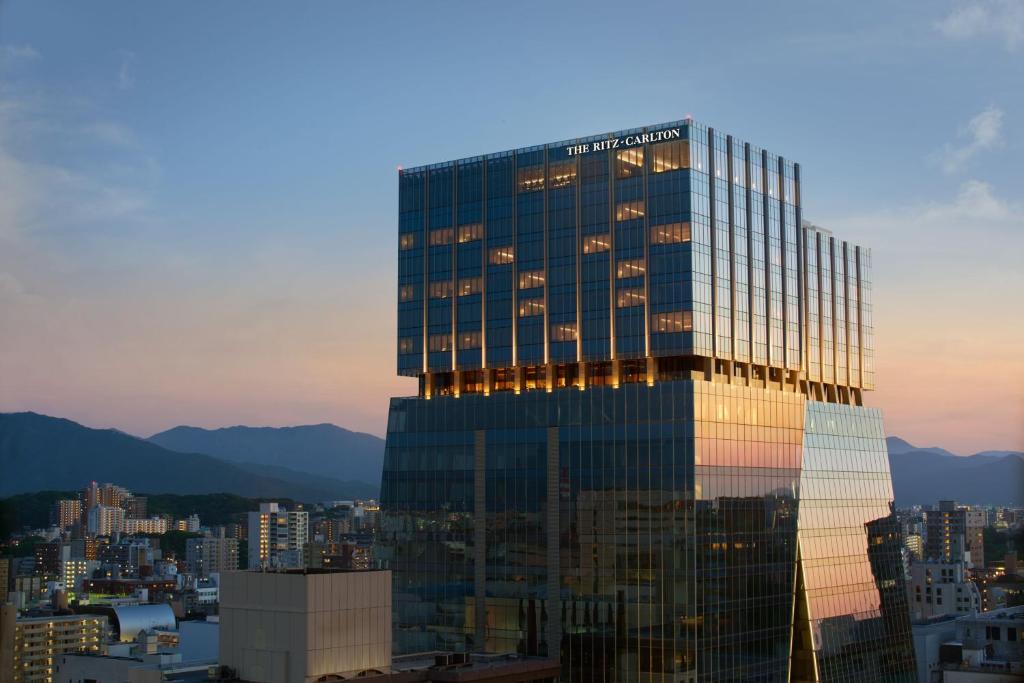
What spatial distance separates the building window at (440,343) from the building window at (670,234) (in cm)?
2615

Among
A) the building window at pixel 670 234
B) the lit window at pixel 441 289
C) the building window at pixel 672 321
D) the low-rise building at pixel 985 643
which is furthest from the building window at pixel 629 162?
the low-rise building at pixel 985 643

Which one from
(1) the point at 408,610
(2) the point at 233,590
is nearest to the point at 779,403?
(1) the point at 408,610

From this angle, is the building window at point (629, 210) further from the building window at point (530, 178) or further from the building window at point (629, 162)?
the building window at point (530, 178)

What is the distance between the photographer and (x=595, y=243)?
125188 millimetres

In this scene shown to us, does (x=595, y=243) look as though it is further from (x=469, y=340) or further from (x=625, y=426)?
(x=625, y=426)

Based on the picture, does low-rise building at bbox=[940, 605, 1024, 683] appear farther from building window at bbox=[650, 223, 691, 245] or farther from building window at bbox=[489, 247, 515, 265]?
building window at bbox=[489, 247, 515, 265]

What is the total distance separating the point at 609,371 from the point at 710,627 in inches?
1066

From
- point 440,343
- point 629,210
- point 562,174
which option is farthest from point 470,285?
point 629,210

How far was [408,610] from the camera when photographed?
130 metres

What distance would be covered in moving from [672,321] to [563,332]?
40.0ft

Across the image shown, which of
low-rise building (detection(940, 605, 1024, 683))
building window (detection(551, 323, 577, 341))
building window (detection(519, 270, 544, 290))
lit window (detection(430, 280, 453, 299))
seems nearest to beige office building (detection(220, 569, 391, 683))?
building window (detection(551, 323, 577, 341))

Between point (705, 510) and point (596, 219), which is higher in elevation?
point (596, 219)

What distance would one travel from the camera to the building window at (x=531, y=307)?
128 m

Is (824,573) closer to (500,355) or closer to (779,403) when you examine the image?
(779,403)
